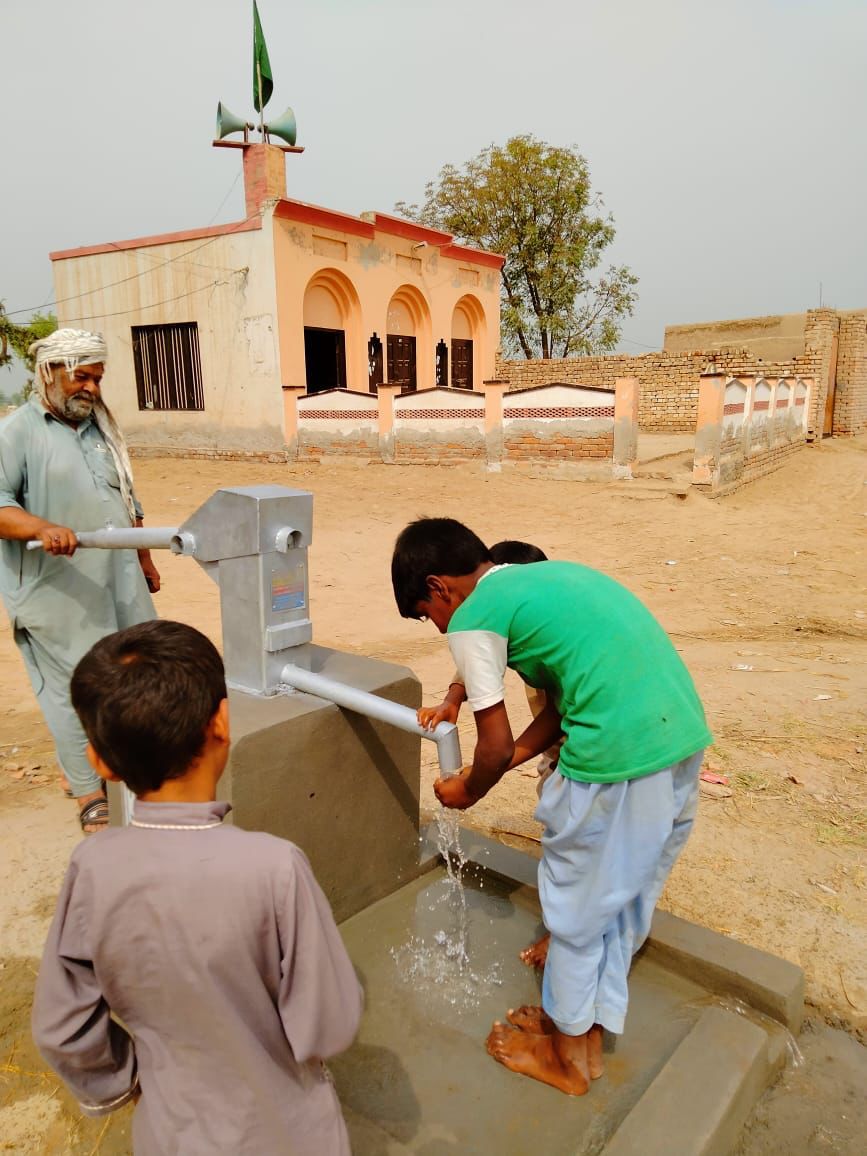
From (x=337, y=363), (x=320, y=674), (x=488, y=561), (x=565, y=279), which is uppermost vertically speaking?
(x=565, y=279)

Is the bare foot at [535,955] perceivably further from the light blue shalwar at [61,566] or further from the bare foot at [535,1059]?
the light blue shalwar at [61,566]

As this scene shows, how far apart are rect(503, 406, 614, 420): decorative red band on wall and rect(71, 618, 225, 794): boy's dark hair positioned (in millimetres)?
10276

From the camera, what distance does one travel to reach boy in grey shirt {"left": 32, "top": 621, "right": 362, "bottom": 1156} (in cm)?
104

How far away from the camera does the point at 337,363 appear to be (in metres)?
15.4

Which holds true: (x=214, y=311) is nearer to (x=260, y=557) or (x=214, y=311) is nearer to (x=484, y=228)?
(x=484, y=228)

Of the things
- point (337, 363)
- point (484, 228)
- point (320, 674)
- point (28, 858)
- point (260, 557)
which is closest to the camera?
point (260, 557)

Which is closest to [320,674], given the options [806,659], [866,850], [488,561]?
[488,561]

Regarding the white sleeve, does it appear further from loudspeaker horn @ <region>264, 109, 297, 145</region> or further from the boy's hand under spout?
loudspeaker horn @ <region>264, 109, 297, 145</region>

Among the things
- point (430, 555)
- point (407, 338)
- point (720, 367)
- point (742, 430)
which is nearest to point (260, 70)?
point (407, 338)

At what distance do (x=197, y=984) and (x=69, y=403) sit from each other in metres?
2.13

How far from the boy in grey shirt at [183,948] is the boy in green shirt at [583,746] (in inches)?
26.4

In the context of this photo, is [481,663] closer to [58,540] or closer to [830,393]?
[58,540]

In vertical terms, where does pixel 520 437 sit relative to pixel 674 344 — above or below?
below

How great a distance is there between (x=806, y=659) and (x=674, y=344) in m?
16.6
